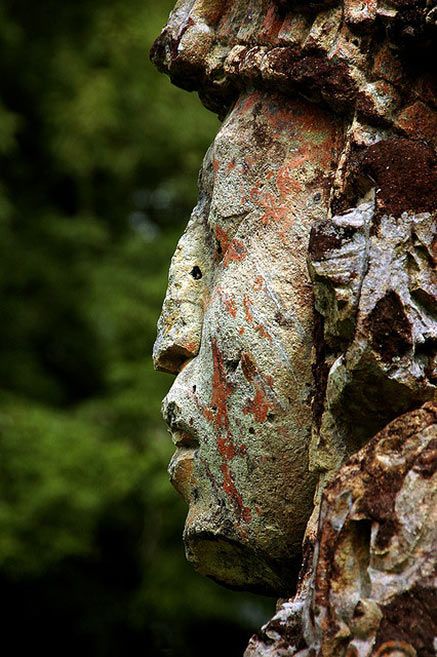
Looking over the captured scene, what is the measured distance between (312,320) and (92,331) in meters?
7.02

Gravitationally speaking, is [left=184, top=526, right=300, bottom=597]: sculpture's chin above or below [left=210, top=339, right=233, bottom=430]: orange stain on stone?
below

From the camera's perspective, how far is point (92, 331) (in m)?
9.30

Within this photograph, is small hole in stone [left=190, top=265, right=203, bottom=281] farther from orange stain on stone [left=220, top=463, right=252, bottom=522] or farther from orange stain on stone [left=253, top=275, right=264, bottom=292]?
orange stain on stone [left=220, top=463, right=252, bottom=522]

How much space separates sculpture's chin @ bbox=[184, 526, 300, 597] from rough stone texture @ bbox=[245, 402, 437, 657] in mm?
442

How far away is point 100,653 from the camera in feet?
28.9

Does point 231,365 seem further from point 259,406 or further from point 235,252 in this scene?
point 235,252

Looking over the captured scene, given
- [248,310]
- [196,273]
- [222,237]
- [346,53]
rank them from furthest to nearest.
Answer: [196,273] → [222,237] → [248,310] → [346,53]

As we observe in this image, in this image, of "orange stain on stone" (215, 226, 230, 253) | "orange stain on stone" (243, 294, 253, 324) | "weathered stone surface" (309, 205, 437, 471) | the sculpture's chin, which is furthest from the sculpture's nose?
"weathered stone surface" (309, 205, 437, 471)

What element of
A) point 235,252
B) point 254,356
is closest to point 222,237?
point 235,252

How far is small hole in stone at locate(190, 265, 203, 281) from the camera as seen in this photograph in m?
A: 2.69

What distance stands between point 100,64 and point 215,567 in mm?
7692

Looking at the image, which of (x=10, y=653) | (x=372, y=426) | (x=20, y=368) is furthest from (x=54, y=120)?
(x=372, y=426)

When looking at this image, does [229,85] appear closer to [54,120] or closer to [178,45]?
[178,45]

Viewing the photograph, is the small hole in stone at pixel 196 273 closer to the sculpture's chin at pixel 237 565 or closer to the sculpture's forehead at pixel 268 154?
the sculpture's forehead at pixel 268 154
